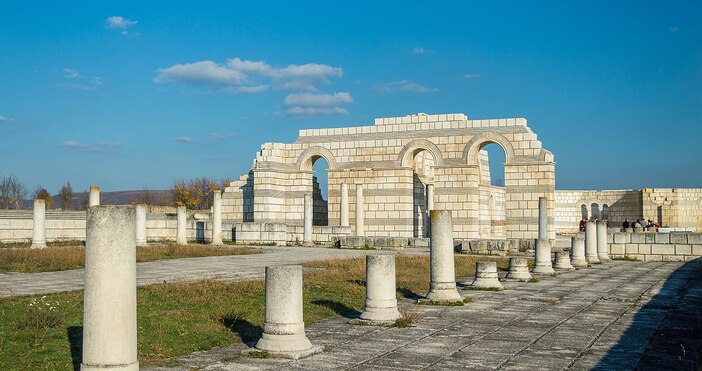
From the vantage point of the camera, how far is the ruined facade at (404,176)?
31.8 metres

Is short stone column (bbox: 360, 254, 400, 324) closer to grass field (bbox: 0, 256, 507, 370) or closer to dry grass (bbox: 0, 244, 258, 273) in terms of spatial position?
grass field (bbox: 0, 256, 507, 370)

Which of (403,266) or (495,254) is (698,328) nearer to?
(403,266)

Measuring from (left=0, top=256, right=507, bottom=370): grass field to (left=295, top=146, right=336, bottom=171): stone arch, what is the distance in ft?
71.0

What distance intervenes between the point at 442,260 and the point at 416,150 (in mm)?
23082

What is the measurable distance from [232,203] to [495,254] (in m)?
16.6

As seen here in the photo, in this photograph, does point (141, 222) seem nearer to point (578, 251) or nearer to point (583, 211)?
point (578, 251)

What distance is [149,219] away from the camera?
30516 millimetres

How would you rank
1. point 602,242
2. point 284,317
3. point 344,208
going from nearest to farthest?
point 284,317, point 602,242, point 344,208

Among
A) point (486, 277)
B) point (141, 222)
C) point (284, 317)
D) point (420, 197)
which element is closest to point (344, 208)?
point (420, 197)

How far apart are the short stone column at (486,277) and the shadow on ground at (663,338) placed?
109 inches

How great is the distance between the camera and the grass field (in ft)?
22.5

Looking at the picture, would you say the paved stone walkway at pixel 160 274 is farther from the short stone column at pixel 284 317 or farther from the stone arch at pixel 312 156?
the stone arch at pixel 312 156

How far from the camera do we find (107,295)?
18.1 feet

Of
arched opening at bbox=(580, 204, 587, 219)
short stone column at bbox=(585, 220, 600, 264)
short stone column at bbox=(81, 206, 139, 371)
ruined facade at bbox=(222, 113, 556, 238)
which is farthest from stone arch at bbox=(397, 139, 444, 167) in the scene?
short stone column at bbox=(81, 206, 139, 371)
